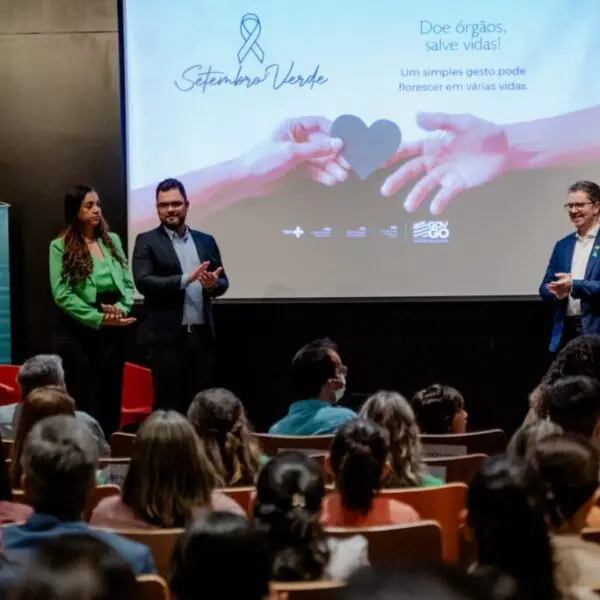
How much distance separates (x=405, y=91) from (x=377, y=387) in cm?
182

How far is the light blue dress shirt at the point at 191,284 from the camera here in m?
4.92

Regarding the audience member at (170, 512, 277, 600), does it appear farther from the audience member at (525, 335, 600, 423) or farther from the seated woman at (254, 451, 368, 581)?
the audience member at (525, 335, 600, 423)

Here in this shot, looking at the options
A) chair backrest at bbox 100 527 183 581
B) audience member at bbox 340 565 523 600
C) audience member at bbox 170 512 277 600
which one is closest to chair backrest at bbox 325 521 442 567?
chair backrest at bbox 100 527 183 581

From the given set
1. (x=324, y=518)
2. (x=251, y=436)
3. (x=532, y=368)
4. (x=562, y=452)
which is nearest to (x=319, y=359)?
(x=251, y=436)

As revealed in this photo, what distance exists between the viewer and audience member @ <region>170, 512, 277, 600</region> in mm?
1340

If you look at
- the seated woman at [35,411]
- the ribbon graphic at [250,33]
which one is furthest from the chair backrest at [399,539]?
the ribbon graphic at [250,33]

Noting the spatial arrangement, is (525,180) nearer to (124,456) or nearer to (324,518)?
(124,456)

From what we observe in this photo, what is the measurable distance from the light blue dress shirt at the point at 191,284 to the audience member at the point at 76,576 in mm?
3812

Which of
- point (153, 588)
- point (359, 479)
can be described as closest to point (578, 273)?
point (359, 479)

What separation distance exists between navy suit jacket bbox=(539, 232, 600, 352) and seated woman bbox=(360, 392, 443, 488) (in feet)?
7.04

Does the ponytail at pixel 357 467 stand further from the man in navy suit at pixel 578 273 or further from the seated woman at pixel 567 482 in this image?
the man in navy suit at pixel 578 273

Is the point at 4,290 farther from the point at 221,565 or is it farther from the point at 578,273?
the point at 221,565

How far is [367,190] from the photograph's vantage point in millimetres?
5793

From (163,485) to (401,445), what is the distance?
85 centimetres
